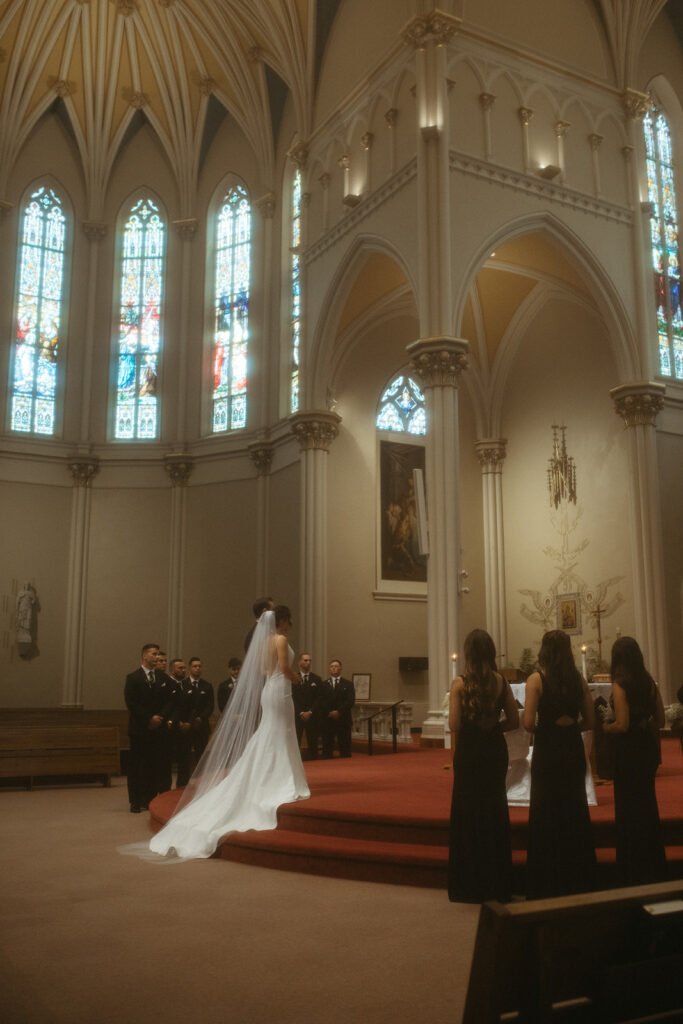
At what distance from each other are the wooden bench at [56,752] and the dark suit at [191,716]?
1518mm

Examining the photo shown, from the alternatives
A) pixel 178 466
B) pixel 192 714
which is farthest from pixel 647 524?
pixel 178 466

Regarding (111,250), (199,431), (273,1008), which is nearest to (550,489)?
(199,431)

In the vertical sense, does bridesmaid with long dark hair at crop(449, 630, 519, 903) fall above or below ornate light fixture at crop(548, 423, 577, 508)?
below

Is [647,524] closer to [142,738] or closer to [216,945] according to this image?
[142,738]

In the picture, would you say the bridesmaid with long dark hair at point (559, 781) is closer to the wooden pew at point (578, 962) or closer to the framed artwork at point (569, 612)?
the wooden pew at point (578, 962)

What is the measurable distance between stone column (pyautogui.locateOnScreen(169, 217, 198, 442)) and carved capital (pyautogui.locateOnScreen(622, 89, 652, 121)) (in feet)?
31.2

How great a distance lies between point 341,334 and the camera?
688 inches

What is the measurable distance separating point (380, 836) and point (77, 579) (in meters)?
13.8

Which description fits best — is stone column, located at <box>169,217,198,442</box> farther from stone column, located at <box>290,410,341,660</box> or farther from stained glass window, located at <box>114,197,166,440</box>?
stone column, located at <box>290,410,341,660</box>

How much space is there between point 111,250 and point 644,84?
11.8m

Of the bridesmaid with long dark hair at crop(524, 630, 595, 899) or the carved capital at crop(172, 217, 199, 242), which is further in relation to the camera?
the carved capital at crop(172, 217, 199, 242)

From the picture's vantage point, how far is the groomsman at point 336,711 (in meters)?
12.8

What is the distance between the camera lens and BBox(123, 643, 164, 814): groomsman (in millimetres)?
9523

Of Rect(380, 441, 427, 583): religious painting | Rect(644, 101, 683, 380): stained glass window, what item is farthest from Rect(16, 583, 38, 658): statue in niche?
Rect(644, 101, 683, 380): stained glass window
